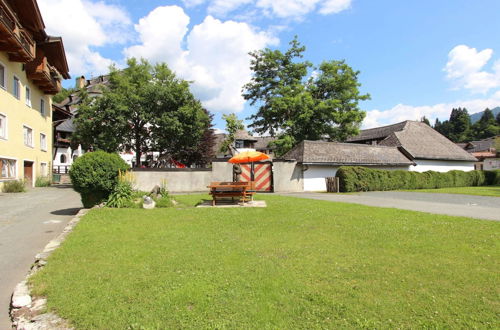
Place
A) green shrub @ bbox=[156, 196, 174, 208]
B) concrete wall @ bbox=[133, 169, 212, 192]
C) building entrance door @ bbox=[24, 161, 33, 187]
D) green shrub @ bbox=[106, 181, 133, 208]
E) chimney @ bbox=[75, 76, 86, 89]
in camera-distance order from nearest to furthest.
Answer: green shrub @ bbox=[106, 181, 133, 208] < green shrub @ bbox=[156, 196, 174, 208] < concrete wall @ bbox=[133, 169, 212, 192] < building entrance door @ bbox=[24, 161, 33, 187] < chimney @ bbox=[75, 76, 86, 89]

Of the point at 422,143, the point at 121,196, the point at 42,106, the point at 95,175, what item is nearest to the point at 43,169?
the point at 42,106

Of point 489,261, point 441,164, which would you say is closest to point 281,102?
point 441,164

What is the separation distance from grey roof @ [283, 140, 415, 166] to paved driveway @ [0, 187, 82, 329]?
16500mm

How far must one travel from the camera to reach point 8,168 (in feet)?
70.4

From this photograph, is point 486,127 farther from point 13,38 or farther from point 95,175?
point 95,175

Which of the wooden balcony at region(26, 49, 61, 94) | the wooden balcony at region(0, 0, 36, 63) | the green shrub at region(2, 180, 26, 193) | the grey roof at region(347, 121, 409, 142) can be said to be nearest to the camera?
the wooden balcony at region(0, 0, 36, 63)

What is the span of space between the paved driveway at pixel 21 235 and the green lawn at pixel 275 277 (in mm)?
519

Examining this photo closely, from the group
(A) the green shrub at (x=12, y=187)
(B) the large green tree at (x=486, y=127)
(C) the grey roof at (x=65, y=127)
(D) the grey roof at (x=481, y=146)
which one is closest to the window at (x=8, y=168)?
(A) the green shrub at (x=12, y=187)

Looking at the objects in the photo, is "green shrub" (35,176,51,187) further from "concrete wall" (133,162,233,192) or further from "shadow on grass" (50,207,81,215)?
"shadow on grass" (50,207,81,215)

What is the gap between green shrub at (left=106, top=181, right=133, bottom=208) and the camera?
11.6 meters

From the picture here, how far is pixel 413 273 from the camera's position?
465 cm

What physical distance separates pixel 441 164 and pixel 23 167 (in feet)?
136

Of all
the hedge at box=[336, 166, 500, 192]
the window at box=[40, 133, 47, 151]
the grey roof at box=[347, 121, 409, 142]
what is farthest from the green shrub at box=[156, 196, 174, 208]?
the grey roof at box=[347, 121, 409, 142]

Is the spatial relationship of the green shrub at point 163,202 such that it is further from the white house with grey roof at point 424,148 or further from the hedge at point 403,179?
the white house with grey roof at point 424,148
